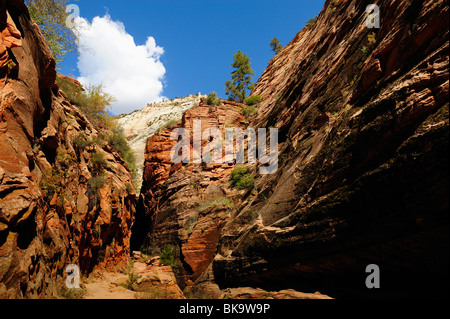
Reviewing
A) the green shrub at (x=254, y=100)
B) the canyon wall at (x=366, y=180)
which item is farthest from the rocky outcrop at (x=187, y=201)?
the canyon wall at (x=366, y=180)

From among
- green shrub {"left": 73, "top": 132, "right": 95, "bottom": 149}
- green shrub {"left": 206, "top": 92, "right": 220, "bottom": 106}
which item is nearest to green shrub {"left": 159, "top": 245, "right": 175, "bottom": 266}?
green shrub {"left": 73, "top": 132, "right": 95, "bottom": 149}

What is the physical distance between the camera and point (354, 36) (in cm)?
1095

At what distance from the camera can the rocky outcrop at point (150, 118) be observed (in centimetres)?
6392

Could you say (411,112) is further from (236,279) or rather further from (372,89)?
(236,279)

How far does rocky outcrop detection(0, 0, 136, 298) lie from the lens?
5855 millimetres

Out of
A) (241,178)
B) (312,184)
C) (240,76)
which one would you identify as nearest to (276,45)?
(240,76)

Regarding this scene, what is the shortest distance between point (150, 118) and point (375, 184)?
76518 millimetres

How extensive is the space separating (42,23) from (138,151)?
45.6 m

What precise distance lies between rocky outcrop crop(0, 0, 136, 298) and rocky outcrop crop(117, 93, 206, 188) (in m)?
44.5

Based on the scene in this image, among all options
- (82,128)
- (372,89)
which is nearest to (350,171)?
(372,89)

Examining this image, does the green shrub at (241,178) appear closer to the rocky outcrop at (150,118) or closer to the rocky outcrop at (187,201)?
the rocky outcrop at (187,201)

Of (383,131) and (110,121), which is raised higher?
(110,121)

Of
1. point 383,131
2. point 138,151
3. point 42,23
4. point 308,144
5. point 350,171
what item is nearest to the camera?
point 383,131

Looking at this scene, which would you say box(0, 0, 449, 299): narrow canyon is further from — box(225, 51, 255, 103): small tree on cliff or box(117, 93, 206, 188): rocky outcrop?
box(117, 93, 206, 188): rocky outcrop
